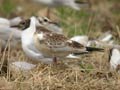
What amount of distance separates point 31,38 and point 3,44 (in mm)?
785

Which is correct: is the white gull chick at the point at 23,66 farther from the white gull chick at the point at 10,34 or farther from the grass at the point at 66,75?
the white gull chick at the point at 10,34

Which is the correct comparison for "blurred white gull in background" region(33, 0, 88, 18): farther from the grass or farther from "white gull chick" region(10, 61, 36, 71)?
"white gull chick" region(10, 61, 36, 71)

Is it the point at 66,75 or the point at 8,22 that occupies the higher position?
the point at 8,22

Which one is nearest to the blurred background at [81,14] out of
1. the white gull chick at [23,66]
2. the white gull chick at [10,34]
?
the white gull chick at [10,34]

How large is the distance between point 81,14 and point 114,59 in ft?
10.6

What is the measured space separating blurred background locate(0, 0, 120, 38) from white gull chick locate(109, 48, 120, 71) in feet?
4.04

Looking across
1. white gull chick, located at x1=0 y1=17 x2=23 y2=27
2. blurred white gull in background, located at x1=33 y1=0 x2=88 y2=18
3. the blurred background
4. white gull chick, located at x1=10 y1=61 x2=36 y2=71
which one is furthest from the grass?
blurred white gull in background, located at x1=33 y1=0 x2=88 y2=18

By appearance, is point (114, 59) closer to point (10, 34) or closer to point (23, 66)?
point (23, 66)

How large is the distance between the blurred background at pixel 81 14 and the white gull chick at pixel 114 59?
4.04 ft

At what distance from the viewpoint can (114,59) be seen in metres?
6.19

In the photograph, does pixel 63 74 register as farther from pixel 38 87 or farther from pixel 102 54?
pixel 102 54

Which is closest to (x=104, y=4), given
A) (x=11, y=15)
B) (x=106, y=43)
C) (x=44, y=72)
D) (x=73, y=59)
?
(x=11, y=15)

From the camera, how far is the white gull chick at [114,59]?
5988 millimetres

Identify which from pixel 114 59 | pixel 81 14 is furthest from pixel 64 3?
pixel 114 59
